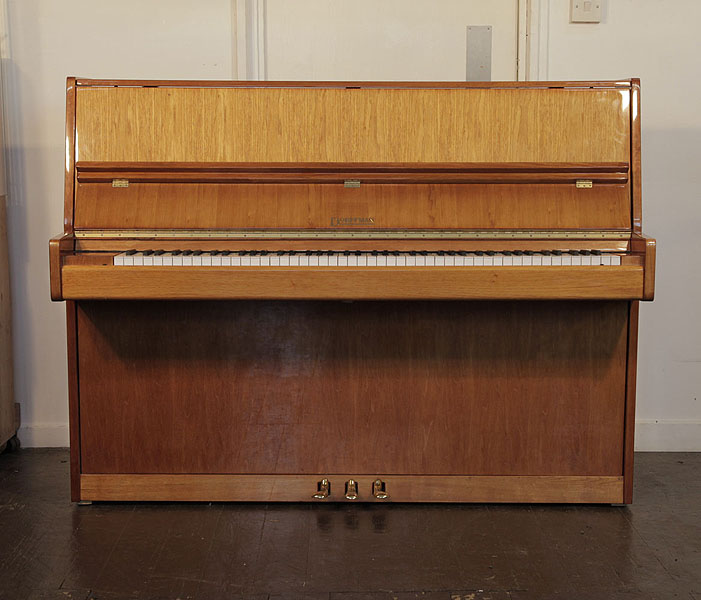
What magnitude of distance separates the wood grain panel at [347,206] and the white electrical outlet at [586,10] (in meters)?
1.02

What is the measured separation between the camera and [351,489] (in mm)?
2891

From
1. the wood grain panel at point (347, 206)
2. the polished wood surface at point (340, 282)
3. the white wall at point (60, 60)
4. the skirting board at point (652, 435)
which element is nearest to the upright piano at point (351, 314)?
the wood grain panel at point (347, 206)

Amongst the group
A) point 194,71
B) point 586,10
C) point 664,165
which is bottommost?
point 664,165

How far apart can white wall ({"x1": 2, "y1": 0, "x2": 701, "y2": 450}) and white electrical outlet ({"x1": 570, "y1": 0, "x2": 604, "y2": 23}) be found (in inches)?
1.5

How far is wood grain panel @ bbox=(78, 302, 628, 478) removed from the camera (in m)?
2.89

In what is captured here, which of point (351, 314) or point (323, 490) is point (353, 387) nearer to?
point (351, 314)

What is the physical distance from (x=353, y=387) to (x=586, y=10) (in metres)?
1.90

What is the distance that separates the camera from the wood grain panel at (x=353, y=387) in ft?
9.48

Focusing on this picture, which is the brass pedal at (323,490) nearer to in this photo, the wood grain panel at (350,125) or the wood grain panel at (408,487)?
the wood grain panel at (408,487)

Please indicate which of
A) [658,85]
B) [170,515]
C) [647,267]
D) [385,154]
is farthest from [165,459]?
[658,85]

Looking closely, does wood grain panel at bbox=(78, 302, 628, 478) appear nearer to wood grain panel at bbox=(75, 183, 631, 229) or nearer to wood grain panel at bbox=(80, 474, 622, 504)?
wood grain panel at bbox=(80, 474, 622, 504)

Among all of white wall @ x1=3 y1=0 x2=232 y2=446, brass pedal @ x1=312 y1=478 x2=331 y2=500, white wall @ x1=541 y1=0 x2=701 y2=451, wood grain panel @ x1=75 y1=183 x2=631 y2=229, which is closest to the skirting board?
white wall @ x1=541 y1=0 x2=701 y2=451

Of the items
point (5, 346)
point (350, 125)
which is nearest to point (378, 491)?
point (350, 125)

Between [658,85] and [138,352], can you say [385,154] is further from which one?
[658,85]
